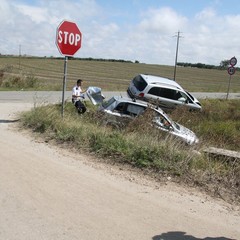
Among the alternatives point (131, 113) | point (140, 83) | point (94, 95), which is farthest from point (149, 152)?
point (140, 83)

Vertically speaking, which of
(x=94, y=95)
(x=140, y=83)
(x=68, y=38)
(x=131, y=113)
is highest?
(x=68, y=38)

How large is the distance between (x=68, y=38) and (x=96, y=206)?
18.7 ft

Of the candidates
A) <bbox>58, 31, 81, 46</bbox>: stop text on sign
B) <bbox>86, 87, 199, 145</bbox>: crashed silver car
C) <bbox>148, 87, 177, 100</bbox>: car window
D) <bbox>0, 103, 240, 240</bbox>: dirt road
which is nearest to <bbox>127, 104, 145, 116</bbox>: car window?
<bbox>86, 87, 199, 145</bbox>: crashed silver car

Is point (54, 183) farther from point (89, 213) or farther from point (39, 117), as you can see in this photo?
point (39, 117)

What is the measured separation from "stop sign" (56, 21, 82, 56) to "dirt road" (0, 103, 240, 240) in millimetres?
3657

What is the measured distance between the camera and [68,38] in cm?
914

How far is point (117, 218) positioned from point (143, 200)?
0.74 metres

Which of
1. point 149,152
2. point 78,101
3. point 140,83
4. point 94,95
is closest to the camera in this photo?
point 149,152

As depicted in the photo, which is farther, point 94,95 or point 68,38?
point 94,95

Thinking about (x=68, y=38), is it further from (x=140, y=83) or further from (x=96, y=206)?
(x=140, y=83)

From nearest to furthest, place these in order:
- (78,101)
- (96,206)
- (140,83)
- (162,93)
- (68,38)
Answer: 1. (96,206)
2. (68,38)
3. (78,101)
4. (162,93)
5. (140,83)

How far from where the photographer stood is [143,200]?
16.1 feet

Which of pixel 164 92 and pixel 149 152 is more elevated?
pixel 164 92

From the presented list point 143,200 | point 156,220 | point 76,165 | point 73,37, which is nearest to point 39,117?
A: point 73,37
